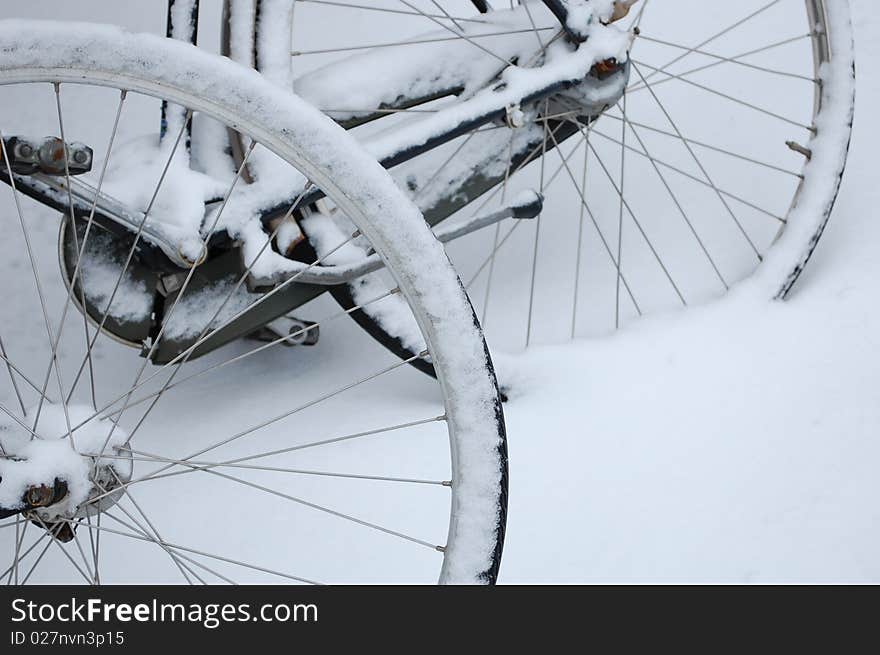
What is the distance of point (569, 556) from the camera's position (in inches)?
40.0

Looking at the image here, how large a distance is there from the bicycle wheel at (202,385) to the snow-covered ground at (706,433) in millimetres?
20

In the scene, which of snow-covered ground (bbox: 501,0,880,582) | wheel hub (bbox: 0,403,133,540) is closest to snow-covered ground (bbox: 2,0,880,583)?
snow-covered ground (bbox: 501,0,880,582)

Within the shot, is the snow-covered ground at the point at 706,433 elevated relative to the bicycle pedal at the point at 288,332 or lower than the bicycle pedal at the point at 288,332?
lower

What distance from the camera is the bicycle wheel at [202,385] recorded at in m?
0.75

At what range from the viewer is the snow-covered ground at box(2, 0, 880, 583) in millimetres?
1004

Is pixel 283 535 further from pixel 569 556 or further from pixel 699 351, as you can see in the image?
pixel 699 351

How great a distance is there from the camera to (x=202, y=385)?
1.32 meters

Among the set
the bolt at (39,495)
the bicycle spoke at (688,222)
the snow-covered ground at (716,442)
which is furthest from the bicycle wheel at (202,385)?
the bicycle spoke at (688,222)

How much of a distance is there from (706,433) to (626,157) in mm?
534

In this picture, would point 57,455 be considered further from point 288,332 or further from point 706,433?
point 706,433

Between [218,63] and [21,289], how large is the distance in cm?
83

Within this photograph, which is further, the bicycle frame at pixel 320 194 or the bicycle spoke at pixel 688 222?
the bicycle spoke at pixel 688 222

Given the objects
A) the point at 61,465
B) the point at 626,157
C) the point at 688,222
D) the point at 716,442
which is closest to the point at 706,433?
the point at 716,442

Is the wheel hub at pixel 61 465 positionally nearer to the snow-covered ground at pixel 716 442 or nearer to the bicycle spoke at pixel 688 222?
the snow-covered ground at pixel 716 442
